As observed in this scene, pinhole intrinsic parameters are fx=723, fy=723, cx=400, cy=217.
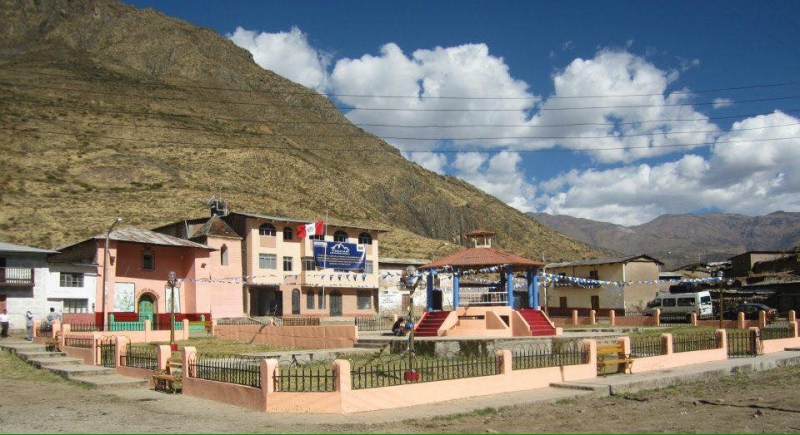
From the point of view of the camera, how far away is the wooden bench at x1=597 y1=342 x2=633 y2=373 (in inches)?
754

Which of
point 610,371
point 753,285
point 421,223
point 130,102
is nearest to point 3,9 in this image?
point 130,102

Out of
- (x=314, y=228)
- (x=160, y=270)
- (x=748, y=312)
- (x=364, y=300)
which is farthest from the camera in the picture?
(x=364, y=300)

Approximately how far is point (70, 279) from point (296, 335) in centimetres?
1628

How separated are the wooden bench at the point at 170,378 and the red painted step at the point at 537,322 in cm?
A: 1406

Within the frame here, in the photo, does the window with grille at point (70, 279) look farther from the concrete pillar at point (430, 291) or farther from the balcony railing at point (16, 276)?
the concrete pillar at point (430, 291)

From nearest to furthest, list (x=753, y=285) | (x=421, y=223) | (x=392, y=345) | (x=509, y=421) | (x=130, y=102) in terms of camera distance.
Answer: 1. (x=509, y=421)
2. (x=392, y=345)
3. (x=753, y=285)
4. (x=130, y=102)
5. (x=421, y=223)

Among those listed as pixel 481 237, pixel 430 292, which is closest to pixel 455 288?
pixel 430 292

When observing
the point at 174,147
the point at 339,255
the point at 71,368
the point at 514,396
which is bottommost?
the point at 514,396

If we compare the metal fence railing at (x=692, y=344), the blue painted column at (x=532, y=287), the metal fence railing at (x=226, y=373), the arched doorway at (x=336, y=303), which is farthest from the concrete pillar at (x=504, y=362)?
the arched doorway at (x=336, y=303)

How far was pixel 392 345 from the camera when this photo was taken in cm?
2553

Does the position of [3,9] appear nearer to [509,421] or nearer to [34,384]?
[34,384]

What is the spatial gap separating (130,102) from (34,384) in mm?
102878

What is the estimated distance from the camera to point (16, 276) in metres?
37.5

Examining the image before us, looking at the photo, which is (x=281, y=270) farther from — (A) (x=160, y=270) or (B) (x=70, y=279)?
(B) (x=70, y=279)
